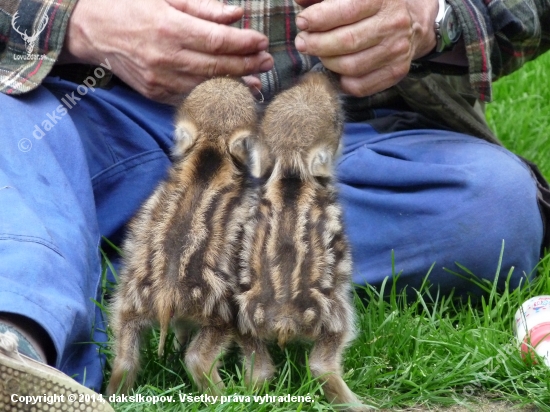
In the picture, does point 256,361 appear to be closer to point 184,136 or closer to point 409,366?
point 409,366

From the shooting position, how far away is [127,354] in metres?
2.47

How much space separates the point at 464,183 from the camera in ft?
10.4

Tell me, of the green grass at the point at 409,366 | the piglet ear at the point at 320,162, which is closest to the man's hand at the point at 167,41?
the piglet ear at the point at 320,162

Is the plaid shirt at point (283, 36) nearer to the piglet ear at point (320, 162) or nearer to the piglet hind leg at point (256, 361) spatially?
the piglet ear at point (320, 162)

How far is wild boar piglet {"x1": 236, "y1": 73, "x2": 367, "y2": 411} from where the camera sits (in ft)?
7.88

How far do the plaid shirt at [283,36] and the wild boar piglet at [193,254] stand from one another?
69cm

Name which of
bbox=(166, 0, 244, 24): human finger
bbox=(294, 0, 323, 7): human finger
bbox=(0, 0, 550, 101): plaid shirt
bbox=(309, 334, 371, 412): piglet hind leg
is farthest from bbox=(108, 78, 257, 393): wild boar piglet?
bbox=(0, 0, 550, 101): plaid shirt

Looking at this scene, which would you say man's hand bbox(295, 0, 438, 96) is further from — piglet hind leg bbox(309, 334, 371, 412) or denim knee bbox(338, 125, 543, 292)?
piglet hind leg bbox(309, 334, 371, 412)

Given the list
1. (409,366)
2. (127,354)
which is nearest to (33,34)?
(127,354)

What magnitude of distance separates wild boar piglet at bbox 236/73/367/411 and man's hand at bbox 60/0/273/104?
12.3 inches

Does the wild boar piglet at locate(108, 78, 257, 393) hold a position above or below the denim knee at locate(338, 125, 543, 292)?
above

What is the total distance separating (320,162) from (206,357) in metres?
0.66

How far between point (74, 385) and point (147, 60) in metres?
1.26

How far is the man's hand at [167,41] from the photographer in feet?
9.44
